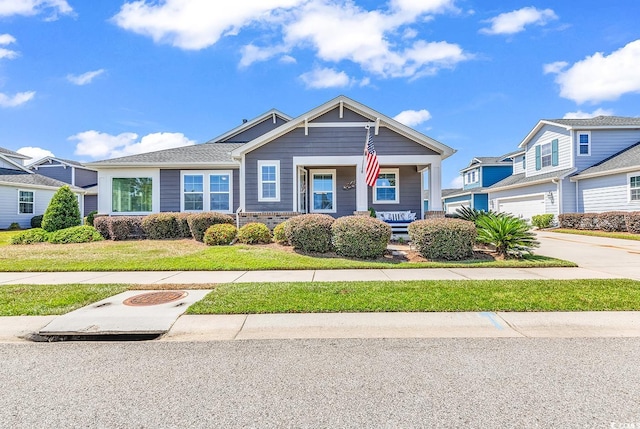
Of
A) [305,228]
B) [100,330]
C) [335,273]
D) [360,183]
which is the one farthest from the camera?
[360,183]

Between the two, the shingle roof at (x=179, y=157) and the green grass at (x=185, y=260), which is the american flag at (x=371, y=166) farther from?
the shingle roof at (x=179, y=157)

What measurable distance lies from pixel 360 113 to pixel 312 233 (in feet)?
20.9

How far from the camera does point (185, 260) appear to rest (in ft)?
32.1

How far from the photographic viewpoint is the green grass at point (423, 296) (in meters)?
5.15

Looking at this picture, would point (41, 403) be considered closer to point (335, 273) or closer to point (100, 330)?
point (100, 330)

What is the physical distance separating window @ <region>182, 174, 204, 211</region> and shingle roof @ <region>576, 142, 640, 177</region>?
21.5 m

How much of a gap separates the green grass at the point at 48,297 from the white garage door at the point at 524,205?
23185 mm

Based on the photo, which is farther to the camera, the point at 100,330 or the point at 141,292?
the point at 141,292

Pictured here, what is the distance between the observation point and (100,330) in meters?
4.43

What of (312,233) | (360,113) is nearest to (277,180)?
(360,113)

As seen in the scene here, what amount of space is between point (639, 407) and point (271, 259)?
7952mm

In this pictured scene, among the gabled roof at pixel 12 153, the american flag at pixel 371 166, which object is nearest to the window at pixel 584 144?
the american flag at pixel 371 166

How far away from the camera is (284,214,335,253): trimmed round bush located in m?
10.4

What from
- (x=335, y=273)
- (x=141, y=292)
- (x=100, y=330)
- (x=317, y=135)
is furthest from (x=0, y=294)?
(x=317, y=135)
